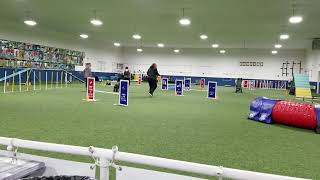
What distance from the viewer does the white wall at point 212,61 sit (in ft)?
98.9

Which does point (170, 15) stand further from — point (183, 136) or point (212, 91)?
point (183, 136)

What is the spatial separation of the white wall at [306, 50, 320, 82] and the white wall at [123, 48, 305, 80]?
3.17 metres

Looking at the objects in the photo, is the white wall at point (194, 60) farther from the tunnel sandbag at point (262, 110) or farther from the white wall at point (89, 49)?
the tunnel sandbag at point (262, 110)

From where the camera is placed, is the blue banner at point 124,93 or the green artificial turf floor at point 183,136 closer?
the green artificial turf floor at point 183,136

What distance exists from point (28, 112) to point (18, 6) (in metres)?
8.03

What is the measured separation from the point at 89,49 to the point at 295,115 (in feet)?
76.2

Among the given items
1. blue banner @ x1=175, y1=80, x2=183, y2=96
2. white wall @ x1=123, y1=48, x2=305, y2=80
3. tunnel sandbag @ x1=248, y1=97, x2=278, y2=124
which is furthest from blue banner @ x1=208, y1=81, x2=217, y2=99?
white wall @ x1=123, y1=48, x2=305, y2=80

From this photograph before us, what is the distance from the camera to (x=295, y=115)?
6969 mm

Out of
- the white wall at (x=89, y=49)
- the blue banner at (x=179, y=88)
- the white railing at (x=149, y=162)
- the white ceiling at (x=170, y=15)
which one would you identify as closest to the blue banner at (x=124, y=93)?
the white ceiling at (x=170, y=15)

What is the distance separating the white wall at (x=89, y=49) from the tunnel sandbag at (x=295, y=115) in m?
17.2

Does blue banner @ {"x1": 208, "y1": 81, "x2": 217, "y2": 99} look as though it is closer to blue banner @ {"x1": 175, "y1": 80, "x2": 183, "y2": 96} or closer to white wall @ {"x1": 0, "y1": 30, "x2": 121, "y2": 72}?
blue banner @ {"x1": 175, "y1": 80, "x2": 183, "y2": 96}

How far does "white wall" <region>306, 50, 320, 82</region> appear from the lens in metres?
22.5

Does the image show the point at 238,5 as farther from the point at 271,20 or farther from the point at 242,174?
the point at 242,174

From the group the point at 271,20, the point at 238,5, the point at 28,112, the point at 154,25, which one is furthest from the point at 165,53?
the point at 28,112
